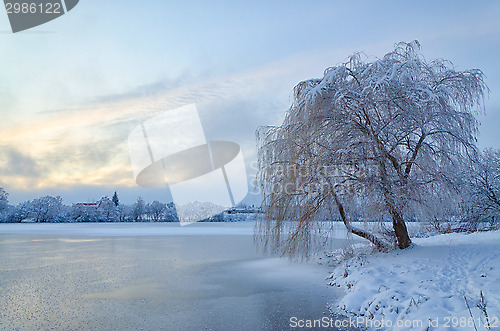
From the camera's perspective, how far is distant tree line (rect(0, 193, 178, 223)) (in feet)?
181

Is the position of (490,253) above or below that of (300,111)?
below

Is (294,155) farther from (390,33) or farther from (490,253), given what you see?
(390,33)

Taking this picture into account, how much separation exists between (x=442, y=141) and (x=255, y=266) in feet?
20.6

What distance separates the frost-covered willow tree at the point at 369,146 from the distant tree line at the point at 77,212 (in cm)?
5764

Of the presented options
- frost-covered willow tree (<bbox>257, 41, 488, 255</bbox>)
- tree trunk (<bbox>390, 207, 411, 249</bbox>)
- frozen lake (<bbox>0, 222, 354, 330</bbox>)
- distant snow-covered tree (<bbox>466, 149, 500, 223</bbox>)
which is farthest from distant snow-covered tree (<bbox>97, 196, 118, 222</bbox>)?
tree trunk (<bbox>390, 207, 411, 249</bbox>)

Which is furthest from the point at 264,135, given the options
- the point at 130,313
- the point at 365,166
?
the point at 130,313

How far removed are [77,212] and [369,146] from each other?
64482 mm

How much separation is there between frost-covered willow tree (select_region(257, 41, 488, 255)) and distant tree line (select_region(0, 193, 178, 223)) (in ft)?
189

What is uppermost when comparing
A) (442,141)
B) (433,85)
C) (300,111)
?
(433,85)

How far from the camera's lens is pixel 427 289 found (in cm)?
453

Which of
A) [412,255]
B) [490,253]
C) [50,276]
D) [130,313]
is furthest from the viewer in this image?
[50,276]

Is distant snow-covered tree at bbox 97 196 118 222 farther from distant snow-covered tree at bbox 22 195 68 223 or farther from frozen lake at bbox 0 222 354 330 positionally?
frozen lake at bbox 0 222 354 330

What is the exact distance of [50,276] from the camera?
8180 millimetres

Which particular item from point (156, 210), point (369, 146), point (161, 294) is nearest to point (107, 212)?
point (156, 210)
